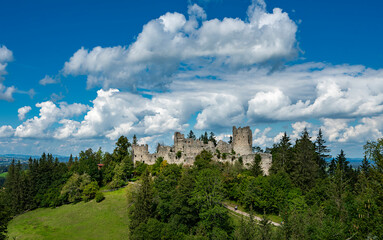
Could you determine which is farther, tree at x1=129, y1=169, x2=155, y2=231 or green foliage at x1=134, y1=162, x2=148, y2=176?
green foliage at x1=134, y1=162, x2=148, y2=176

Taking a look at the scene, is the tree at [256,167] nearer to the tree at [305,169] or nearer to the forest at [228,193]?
the forest at [228,193]

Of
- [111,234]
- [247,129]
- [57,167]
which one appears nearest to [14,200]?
[57,167]

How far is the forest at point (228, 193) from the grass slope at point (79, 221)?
2.62 meters

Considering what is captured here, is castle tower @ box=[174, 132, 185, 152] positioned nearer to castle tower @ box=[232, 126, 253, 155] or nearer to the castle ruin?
the castle ruin

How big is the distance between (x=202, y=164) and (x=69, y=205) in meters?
31.5

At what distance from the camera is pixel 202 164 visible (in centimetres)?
5656

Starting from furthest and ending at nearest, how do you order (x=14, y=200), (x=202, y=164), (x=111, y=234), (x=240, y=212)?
(x=14, y=200), (x=202, y=164), (x=240, y=212), (x=111, y=234)

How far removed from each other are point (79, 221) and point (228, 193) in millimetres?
28775

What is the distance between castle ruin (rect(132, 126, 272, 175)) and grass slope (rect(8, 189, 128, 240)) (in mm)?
12914

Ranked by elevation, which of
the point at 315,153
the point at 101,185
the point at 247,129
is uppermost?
the point at 247,129

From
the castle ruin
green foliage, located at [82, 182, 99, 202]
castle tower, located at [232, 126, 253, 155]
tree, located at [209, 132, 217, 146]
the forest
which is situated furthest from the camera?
tree, located at [209, 132, 217, 146]

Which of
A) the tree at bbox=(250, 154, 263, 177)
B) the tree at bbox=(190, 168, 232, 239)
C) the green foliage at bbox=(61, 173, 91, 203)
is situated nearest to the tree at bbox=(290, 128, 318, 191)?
the tree at bbox=(250, 154, 263, 177)

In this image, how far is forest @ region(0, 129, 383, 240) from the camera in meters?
27.4

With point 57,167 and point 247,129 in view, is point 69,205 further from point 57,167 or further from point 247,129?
point 247,129
